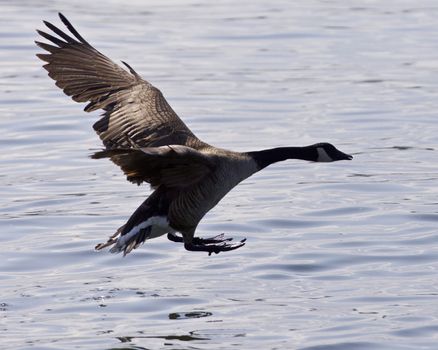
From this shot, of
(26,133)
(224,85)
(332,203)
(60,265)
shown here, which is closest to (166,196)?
(60,265)

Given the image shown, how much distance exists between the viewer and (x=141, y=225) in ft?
32.9

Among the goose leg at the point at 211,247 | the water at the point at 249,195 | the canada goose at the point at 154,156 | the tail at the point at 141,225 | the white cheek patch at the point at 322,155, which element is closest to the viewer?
the water at the point at 249,195

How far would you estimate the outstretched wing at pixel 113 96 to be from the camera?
10.4 metres

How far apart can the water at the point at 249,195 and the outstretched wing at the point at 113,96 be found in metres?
1.13

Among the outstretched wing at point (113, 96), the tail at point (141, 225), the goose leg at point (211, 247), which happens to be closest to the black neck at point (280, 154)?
the outstretched wing at point (113, 96)

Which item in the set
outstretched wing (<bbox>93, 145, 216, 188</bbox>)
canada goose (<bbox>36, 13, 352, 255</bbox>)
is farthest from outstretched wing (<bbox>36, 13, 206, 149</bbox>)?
outstretched wing (<bbox>93, 145, 216, 188</bbox>)

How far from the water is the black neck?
0.89 metres

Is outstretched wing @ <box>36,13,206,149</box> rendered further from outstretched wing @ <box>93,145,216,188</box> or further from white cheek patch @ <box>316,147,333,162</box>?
white cheek patch @ <box>316,147,333,162</box>

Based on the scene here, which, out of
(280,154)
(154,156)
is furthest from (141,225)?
(280,154)

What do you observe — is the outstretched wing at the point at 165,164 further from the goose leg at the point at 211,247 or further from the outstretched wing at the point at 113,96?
the goose leg at the point at 211,247

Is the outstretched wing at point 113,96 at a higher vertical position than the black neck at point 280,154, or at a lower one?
higher

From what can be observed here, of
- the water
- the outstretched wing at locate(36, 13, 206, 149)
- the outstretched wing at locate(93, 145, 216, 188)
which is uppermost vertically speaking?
the outstretched wing at locate(36, 13, 206, 149)

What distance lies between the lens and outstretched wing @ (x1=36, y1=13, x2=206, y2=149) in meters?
10.4

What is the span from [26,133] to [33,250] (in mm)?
4868
